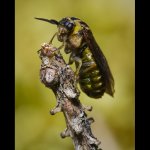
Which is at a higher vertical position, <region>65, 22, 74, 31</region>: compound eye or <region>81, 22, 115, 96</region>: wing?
<region>65, 22, 74, 31</region>: compound eye

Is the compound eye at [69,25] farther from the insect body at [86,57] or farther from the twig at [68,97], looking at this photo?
the twig at [68,97]

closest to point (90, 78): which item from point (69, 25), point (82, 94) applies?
point (82, 94)

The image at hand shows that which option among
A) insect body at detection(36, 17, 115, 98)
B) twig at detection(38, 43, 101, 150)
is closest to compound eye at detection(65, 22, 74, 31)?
insect body at detection(36, 17, 115, 98)

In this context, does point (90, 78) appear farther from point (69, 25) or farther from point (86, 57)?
point (69, 25)

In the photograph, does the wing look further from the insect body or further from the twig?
the twig

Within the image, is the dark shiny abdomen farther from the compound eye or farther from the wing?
the compound eye

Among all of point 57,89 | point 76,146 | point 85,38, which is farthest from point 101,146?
point 85,38

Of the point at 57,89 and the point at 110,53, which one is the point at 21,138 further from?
the point at 110,53

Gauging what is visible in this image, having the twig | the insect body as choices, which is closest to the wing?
the insect body

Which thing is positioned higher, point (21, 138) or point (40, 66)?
point (40, 66)
